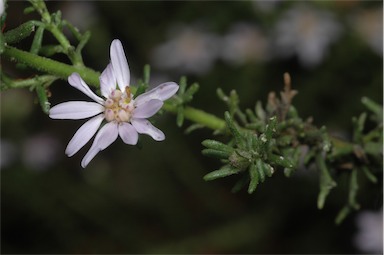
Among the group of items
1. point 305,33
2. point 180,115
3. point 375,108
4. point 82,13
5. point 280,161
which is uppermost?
point 82,13

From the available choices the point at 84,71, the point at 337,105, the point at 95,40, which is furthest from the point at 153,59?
the point at 84,71

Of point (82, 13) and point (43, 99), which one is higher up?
point (82, 13)

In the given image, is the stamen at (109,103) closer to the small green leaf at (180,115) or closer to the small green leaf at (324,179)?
the small green leaf at (180,115)

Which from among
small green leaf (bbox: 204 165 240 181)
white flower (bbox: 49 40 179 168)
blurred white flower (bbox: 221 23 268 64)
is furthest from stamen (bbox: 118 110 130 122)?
blurred white flower (bbox: 221 23 268 64)

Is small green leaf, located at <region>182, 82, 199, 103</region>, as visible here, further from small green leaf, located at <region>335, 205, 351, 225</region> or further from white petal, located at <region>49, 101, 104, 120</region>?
small green leaf, located at <region>335, 205, 351, 225</region>

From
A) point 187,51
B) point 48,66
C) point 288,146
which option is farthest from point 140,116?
point 187,51

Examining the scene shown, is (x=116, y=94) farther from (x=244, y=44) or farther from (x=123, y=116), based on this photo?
(x=244, y=44)

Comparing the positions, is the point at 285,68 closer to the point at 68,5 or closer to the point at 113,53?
the point at 68,5
